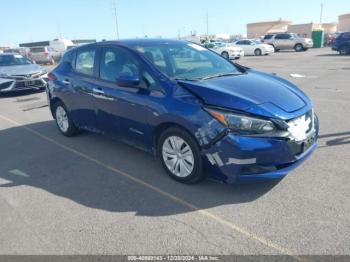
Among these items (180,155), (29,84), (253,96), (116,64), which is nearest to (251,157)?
(253,96)

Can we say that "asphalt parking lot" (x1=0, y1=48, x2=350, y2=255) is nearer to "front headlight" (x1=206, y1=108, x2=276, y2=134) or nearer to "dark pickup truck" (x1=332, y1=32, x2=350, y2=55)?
"front headlight" (x1=206, y1=108, x2=276, y2=134)

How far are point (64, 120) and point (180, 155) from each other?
3.23 m

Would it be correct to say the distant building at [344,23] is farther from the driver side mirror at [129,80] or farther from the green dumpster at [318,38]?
the driver side mirror at [129,80]

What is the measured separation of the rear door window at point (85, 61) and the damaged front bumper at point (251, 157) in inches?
105

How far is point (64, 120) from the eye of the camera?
20.9 feet

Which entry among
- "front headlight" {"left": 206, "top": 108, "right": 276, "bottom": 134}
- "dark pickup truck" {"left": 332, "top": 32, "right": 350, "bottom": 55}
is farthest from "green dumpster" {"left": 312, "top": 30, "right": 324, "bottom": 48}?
"front headlight" {"left": 206, "top": 108, "right": 276, "bottom": 134}

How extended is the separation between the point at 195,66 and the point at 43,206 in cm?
267

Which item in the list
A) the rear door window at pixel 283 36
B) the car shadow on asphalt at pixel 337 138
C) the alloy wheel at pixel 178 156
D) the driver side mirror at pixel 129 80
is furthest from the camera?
the rear door window at pixel 283 36

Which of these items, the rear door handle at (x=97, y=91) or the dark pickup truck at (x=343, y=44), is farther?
the dark pickup truck at (x=343, y=44)

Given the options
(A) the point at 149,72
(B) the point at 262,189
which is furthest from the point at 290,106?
(A) the point at 149,72

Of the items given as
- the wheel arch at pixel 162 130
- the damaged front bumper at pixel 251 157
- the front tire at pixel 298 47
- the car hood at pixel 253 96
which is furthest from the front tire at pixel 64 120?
the front tire at pixel 298 47

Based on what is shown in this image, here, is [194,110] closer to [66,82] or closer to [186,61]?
[186,61]

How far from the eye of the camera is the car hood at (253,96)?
3574mm

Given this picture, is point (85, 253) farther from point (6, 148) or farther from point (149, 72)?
point (6, 148)
